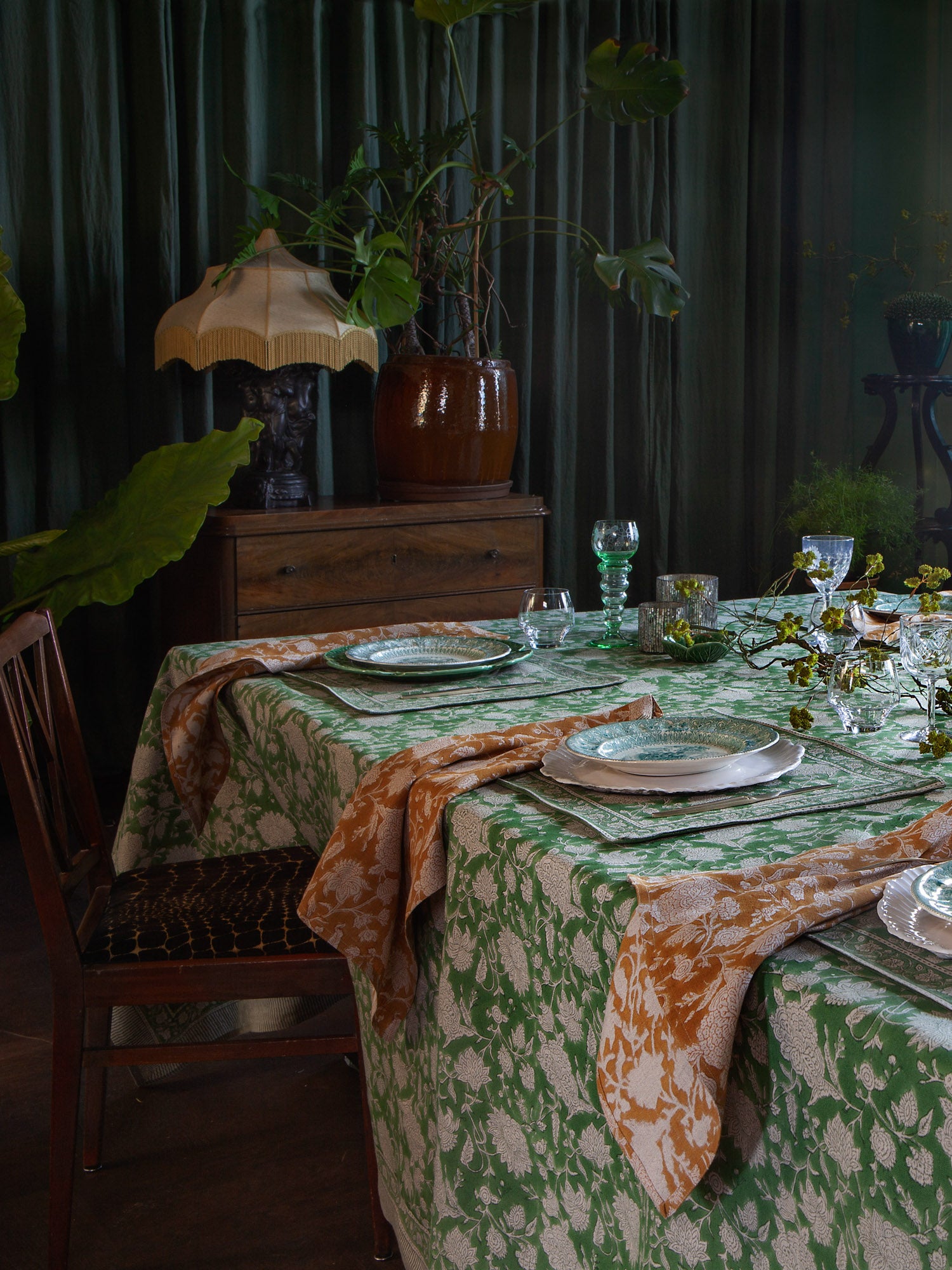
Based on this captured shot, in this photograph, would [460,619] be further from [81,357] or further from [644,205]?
[644,205]

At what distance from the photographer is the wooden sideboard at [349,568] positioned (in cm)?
290

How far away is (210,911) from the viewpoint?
5.05 ft

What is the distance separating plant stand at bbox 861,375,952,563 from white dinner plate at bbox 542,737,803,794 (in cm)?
286

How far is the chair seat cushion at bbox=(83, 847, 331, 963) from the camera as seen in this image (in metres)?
1.46

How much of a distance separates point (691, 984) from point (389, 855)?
465mm

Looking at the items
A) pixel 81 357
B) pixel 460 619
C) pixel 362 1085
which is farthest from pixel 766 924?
pixel 81 357

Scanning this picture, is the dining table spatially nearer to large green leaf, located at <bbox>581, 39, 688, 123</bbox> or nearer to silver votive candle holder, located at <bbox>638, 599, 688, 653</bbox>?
silver votive candle holder, located at <bbox>638, 599, 688, 653</bbox>

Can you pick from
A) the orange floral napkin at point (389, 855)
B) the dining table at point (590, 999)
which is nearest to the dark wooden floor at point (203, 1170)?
the dining table at point (590, 999)

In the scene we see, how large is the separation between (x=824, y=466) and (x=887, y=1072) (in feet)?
12.4

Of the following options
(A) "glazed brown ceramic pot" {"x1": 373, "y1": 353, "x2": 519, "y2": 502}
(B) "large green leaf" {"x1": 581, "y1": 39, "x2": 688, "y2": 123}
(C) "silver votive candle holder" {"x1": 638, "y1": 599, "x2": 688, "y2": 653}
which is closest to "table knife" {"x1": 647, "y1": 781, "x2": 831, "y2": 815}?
(C) "silver votive candle holder" {"x1": 638, "y1": 599, "x2": 688, "y2": 653}

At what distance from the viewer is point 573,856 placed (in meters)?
1.00

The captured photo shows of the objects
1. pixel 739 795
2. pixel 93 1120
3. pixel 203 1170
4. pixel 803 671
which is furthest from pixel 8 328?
pixel 739 795

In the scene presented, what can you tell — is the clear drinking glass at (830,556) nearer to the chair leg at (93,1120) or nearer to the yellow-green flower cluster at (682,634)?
the yellow-green flower cluster at (682,634)

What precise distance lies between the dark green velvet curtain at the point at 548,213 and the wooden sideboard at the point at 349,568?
0.45m
